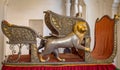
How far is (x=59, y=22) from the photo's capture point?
7.19 feet

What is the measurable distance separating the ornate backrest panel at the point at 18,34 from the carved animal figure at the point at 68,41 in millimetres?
139

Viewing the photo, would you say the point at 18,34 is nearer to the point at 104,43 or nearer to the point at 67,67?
the point at 67,67

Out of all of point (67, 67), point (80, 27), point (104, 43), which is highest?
point (80, 27)

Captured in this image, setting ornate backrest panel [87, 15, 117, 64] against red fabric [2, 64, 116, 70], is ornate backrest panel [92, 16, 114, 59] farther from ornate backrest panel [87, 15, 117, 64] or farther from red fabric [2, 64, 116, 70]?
red fabric [2, 64, 116, 70]

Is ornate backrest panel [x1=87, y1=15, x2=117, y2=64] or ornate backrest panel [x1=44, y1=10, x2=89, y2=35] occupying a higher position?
ornate backrest panel [x1=44, y1=10, x2=89, y2=35]

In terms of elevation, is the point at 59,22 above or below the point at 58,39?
above

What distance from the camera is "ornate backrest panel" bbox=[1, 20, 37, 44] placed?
2127 mm

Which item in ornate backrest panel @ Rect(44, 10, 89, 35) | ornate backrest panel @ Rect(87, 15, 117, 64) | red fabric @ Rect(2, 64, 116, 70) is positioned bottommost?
red fabric @ Rect(2, 64, 116, 70)

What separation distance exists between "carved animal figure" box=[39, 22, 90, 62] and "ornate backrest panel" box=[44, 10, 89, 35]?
46 millimetres

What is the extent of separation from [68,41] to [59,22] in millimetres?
190

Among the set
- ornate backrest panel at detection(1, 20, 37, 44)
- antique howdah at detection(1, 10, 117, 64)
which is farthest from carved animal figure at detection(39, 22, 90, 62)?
ornate backrest panel at detection(1, 20, 37, 44)

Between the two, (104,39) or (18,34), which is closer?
(18,34)

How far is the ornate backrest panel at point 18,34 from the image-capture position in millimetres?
2127

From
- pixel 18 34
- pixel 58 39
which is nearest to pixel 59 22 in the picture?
pixel 58 39
